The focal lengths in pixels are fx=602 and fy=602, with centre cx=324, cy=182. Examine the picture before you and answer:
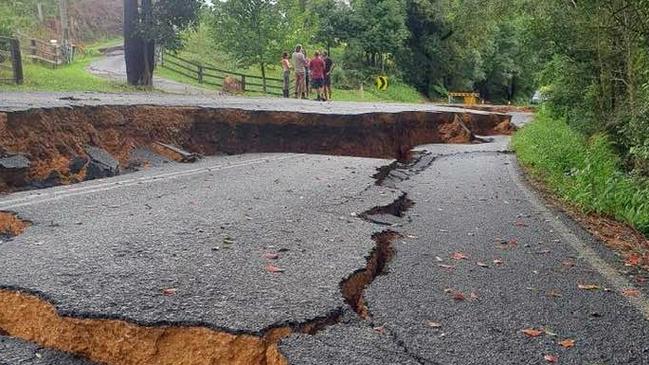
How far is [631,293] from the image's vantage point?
4.05 metres

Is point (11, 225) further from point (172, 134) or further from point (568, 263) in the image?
point (172, 134)

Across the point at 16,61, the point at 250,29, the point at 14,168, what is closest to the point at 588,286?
the point at 14,168

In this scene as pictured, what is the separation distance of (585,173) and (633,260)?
3.48 m

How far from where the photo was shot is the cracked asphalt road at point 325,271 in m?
3.12

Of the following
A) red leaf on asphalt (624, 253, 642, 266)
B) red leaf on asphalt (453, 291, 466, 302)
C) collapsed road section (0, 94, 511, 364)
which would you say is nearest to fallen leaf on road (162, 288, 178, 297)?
collapsed road section (0, 94, 511, 364)

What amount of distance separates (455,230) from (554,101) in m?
9.82

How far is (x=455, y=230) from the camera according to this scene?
5.68 m

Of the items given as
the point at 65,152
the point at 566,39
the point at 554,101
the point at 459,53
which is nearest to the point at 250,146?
the point at 65,152

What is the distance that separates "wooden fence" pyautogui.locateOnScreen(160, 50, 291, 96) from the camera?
25250mm

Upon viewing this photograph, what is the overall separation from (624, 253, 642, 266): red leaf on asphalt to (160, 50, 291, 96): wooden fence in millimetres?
20325

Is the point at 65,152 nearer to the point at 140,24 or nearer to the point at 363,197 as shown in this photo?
the point at 363,197

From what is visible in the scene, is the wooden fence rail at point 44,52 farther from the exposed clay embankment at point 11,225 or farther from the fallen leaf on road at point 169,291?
the fallen leaf on road at point 169,291

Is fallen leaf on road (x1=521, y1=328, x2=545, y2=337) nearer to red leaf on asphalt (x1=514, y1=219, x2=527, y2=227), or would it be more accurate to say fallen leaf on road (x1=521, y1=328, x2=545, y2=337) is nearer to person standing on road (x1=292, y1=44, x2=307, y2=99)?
red leaf on asphalt (x1=514, y1=219, x2=527, y2=227)

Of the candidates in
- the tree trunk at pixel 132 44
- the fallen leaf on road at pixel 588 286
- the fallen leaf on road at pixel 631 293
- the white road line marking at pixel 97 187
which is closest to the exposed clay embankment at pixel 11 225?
the white road line marking at pixel 97 187
